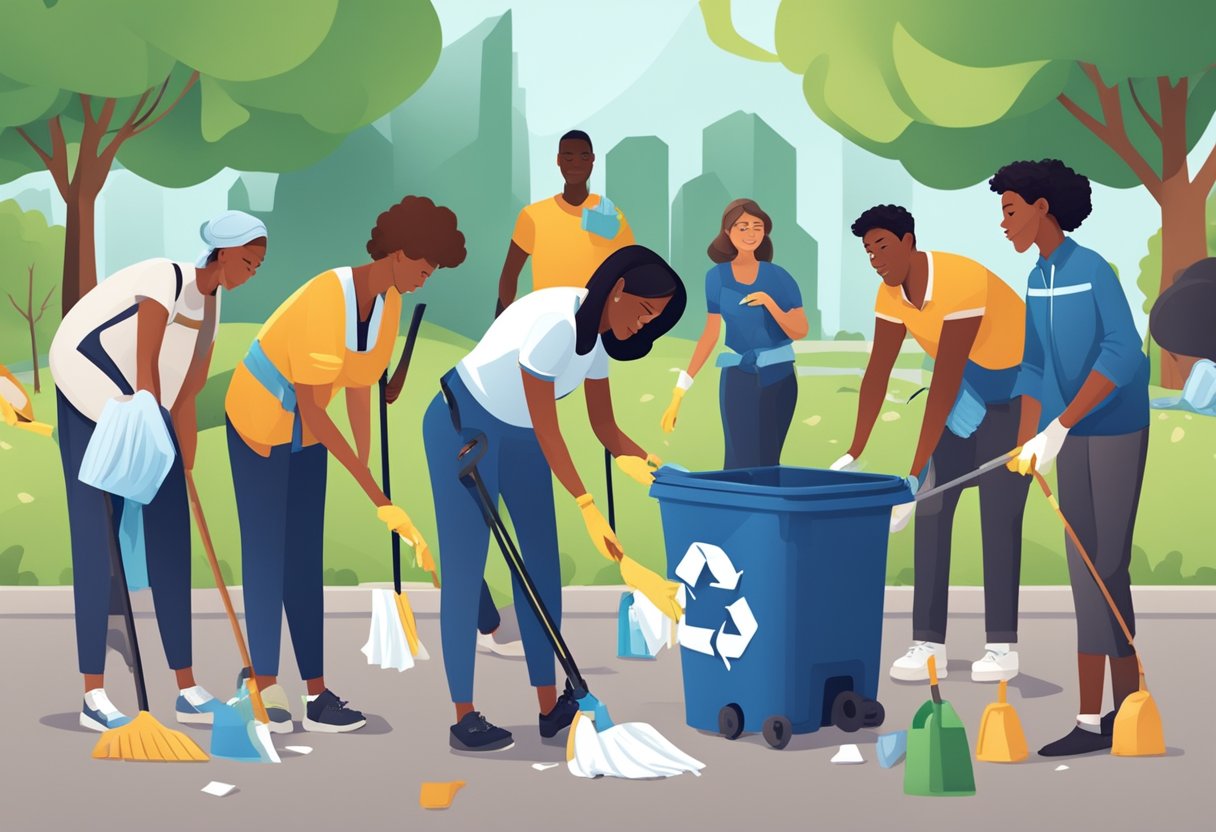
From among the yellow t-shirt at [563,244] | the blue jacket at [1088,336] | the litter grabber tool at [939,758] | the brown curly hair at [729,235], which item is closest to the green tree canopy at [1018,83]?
the brown curly hair at [729,235]

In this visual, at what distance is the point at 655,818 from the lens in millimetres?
4316

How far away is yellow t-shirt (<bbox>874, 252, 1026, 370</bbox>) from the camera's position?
570 centimetres

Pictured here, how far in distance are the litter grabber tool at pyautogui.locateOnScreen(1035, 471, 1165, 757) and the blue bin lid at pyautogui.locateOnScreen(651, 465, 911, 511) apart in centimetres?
55

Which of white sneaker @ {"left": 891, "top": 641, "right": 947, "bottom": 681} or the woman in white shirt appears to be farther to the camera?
white sneaker @ {"left": 891, "top": 641, "right": 947, "bottom": 681}

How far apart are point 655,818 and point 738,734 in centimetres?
90

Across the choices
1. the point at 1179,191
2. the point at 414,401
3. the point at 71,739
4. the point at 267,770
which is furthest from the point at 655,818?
the point at 1179,191

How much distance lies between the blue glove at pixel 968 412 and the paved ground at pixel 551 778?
3.17 feet

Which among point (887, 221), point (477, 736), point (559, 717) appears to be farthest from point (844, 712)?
point (887, 221)

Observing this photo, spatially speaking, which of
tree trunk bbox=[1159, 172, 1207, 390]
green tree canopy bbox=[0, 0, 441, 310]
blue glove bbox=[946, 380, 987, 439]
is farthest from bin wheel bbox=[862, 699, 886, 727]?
green tree canopy bbox=[0, 0, 441, 310]

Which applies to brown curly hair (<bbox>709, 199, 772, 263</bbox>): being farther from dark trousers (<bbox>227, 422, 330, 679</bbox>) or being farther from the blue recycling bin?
dark trousers (<bbox>227, 422, 330, 679</bbox>)

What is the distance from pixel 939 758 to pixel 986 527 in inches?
69.6

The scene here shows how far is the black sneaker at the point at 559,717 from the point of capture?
519 cm

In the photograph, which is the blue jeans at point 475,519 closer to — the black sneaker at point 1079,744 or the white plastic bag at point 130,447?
the white plastic bag at point 130,447

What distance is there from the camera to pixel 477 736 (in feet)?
16.6
